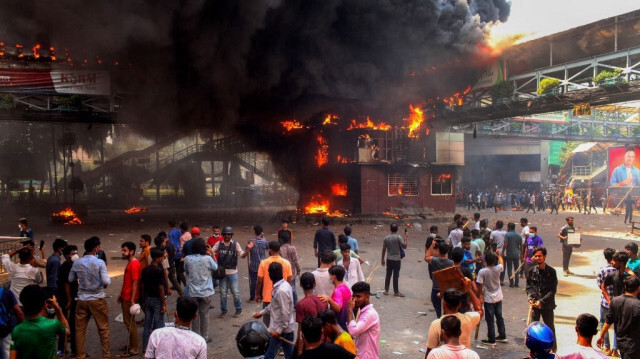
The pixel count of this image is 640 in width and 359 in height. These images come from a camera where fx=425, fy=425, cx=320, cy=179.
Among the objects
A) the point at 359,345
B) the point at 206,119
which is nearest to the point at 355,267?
the point at 359,345

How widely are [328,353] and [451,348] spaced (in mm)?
963

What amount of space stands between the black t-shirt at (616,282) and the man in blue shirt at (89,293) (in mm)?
6442

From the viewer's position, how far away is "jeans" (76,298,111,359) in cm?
546

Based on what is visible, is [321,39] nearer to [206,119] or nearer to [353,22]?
[353,22]

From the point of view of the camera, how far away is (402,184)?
23.8 meters

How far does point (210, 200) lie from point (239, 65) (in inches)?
742

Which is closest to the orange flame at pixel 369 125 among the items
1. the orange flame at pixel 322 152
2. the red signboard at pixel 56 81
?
Result: the orange flame at pixel 322 152

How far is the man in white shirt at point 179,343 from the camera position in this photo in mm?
3254

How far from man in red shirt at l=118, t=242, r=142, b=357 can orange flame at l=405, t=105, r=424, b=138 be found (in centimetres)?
1997

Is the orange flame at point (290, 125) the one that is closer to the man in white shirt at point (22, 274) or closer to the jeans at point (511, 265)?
the jeans at point (511, 265)

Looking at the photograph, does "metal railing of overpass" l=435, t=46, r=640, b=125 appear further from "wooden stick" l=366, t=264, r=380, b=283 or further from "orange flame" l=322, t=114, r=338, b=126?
"wooden stick" l=366, t=264, r=380, b=283

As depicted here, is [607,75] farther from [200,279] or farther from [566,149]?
[566,149]

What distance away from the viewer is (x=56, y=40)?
17.0 m

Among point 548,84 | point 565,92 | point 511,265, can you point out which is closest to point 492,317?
point 511,265
